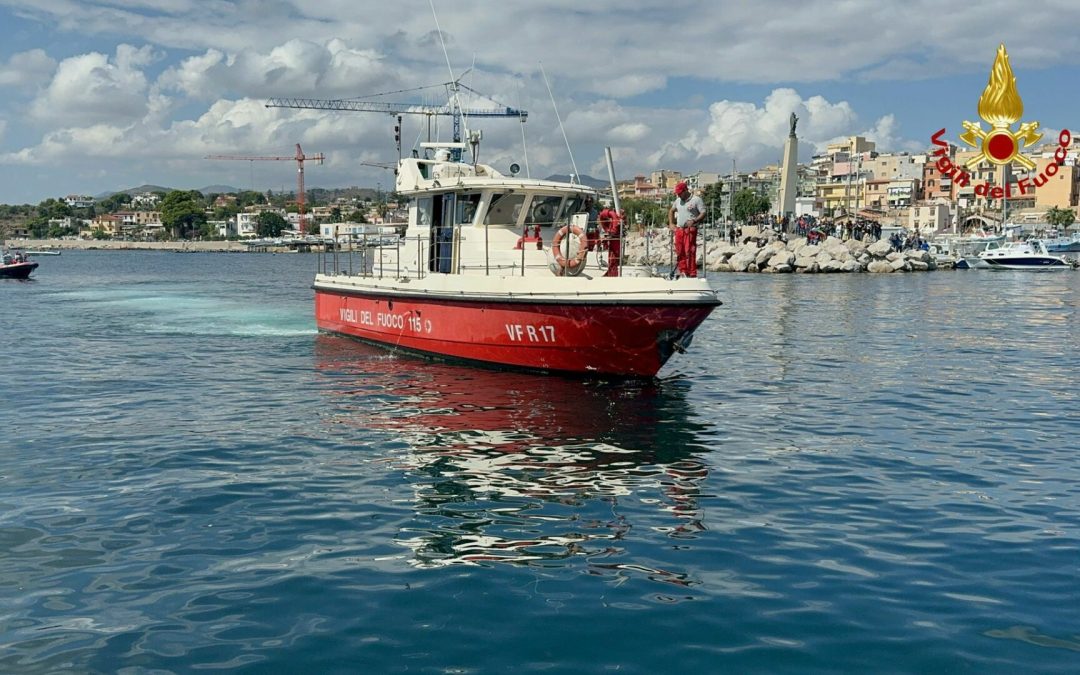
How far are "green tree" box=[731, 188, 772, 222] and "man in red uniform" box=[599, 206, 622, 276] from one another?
116 m

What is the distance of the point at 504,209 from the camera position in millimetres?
18469

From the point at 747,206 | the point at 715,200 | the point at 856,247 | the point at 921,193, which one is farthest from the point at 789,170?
the point at 921,193

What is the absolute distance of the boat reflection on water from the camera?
793cm

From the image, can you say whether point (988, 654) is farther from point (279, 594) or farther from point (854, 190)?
point (854, 190)

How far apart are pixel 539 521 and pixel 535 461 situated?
239 centimetres

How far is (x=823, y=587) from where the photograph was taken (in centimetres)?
683

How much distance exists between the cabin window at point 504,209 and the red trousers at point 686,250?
4.07 meters

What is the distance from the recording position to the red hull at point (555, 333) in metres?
14.9

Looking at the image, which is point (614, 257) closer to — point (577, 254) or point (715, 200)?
point (577, 254)

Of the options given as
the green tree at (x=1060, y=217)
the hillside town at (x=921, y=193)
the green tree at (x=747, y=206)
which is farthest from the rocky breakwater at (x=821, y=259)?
the green tree at (x=1060, y=217)

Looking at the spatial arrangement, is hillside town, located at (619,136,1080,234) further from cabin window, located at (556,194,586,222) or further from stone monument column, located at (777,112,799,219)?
cabin window, located at (556,194,586,222)

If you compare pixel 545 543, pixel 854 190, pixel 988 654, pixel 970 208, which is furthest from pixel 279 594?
pixel 854 190

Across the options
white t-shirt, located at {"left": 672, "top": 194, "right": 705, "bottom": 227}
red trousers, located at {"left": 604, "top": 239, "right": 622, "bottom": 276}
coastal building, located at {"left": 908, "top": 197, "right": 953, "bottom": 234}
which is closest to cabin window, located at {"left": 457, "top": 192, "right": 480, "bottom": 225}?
red trousers, located at {"left": 604, "top": 239, "right": 622, "bottom": 276}

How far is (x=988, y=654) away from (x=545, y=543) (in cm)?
351
